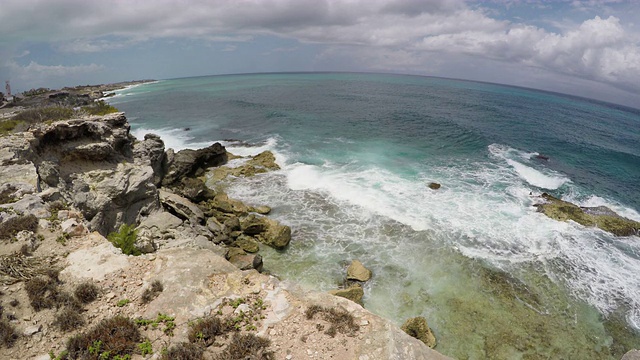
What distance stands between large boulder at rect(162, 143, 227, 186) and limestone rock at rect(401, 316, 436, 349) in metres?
24.7

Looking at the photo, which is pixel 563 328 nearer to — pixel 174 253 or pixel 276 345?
pixel 276 345

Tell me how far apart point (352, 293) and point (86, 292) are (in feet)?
39.4

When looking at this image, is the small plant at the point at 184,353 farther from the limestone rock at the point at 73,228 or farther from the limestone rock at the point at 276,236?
the limestone rock at the point at 276,236

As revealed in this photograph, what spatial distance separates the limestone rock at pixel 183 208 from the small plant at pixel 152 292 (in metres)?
12.3

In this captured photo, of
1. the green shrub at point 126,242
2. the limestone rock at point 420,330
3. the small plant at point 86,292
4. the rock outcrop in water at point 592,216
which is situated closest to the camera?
the small plant at point 86,292

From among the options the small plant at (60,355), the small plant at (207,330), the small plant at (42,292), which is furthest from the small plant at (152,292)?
the small plant at (42,292)

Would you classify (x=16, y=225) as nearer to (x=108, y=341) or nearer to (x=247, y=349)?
(x=108, y=341)

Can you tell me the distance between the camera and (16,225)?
11.1 metres

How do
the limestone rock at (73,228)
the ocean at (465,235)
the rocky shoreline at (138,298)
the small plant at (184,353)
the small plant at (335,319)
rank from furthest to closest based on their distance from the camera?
the ocean at (465,235) < the limestone rock at (73,228) < the small plant at (335,319) < the rocky shoreline at (138,298) < the small plant at (184,353)

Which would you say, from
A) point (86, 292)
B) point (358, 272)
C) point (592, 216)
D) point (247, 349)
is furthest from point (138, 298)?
point (592, 216)

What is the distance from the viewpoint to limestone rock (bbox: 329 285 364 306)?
638 inches

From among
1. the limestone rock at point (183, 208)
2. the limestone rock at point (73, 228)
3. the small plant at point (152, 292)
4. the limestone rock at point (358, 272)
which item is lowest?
the limestone rock at point (358, 272)

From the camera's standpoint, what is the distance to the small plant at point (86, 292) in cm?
907

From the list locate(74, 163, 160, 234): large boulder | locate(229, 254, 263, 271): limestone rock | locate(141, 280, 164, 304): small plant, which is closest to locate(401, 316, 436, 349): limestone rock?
locate(229, 254, 263, 271): limestone rock
